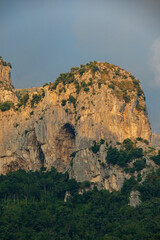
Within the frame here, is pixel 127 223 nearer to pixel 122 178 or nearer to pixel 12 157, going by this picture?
pixel 122 178

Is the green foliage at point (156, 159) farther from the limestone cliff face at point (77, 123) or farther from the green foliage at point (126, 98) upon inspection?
the green foliage at point (126, 98)

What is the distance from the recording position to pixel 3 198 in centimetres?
14250

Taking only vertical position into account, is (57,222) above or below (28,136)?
below

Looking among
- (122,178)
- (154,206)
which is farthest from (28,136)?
(154,206)

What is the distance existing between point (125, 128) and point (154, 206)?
27.5 m

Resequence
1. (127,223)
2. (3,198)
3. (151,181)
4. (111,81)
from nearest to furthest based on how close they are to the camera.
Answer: (127,223), (151,181), (3,198), (111,81)

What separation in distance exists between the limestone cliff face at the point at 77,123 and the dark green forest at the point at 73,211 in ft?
14.5

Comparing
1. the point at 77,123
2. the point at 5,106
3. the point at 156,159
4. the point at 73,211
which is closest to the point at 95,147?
the point at 77,123

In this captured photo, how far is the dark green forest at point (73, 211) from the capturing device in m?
117

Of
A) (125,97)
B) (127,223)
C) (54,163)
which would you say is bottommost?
(127,223)

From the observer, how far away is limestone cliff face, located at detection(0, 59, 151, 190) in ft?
474

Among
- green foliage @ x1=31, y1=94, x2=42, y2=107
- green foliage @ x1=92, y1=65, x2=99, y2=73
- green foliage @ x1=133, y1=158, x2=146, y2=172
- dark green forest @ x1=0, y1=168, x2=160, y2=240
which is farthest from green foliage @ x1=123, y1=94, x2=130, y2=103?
green foliage @ x1=31, y1=94, x2=42, y2=107

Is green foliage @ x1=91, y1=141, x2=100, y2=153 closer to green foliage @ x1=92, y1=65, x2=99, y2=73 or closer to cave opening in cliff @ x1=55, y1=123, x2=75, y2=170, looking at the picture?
cave opening in cliff @ x1=55, y1=123, x2=75, y2=170

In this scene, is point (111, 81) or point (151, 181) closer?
point (151, 181)
